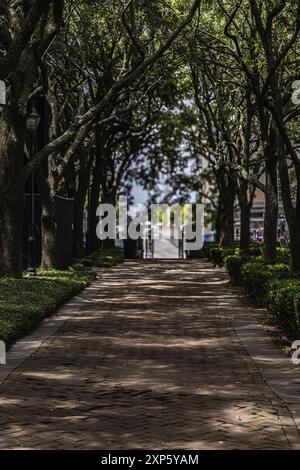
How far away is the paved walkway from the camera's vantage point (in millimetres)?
6949

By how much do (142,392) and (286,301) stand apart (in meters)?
4.05

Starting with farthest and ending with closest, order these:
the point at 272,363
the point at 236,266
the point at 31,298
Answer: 1. the point at 236,266
2. the point at 31,298
3. the point at 272,363

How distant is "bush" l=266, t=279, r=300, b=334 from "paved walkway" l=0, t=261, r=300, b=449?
0.85m

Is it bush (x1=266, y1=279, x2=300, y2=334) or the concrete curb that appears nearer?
the concrete curb

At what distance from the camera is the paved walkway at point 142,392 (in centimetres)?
695

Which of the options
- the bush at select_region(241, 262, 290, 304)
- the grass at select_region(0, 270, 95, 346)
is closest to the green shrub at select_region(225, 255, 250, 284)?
the bush at select_region(241, 262, 290, 304)

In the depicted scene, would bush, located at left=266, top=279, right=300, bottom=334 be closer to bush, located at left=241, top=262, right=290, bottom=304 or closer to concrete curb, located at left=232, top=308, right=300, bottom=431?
concrete curb, located at left=232, top=308, right=300, bottom=431

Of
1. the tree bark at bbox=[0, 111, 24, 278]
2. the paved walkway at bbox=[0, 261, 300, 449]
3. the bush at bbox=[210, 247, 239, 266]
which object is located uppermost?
the tree bark at bbox=[0, 111, 24, 278]

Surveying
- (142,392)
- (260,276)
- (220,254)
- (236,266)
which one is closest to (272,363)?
(142,392)

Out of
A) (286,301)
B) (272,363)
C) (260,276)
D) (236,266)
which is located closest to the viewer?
(272,363)

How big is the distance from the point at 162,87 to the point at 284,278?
63.0 feet

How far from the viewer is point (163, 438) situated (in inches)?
271

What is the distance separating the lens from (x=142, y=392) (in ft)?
28.9

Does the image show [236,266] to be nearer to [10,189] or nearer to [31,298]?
[10,189]
